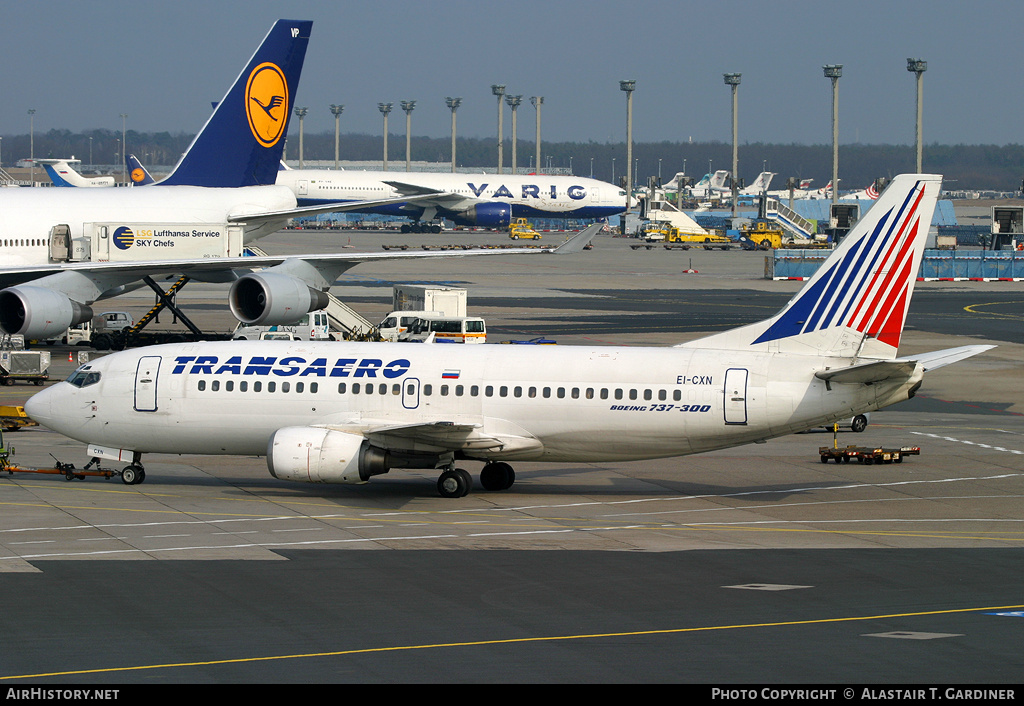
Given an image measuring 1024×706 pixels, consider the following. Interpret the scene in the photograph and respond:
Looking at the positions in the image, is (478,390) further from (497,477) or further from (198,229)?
(198,229)

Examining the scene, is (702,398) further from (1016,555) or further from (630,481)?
(1016,555)

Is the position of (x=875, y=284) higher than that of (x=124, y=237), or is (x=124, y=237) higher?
(x=124, y=237)

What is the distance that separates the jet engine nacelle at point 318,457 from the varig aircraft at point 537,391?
0.13ft

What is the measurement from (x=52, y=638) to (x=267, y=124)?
51.7m

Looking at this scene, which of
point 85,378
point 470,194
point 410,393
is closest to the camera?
point 410,393

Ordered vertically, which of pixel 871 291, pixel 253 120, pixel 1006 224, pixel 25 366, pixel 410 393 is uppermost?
pixel 253 120

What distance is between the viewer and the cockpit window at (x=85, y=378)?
36438 mm

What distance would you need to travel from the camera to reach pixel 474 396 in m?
35.0

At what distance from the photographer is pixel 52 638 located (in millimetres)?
20672

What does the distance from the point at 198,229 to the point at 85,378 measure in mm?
30785

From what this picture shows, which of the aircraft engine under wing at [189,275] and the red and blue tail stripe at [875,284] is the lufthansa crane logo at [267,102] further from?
the red and blue tail stripe at [875,284]

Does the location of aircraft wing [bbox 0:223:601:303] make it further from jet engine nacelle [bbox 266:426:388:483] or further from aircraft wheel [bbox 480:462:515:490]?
jet engine nacelle [bbox 266:426:388:483]

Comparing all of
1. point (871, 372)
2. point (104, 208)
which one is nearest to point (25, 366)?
point (104, 208)
